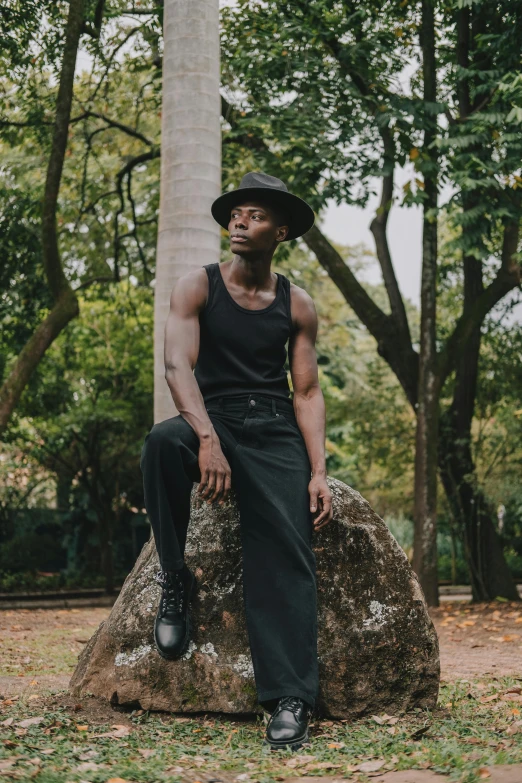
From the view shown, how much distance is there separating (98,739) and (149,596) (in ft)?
3.08

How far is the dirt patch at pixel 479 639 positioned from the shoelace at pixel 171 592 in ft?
9.82

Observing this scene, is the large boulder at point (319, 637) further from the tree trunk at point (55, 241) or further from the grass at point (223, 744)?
the tree trunk at point (55, 241)

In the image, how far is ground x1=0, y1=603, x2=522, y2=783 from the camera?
3.71 meters

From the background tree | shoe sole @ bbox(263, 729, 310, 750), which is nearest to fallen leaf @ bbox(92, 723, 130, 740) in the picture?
shoe sole @ bbox(263, 729, 310, 750)

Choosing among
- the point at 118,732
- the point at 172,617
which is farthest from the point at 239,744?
the point at 172,617

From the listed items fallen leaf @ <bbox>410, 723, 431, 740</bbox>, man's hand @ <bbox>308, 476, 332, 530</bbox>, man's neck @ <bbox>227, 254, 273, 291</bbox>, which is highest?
man's neck @ <bbox>227, 254, 273, 291</bbox>

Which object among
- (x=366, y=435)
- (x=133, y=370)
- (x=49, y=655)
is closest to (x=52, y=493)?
(x=133, y=370)

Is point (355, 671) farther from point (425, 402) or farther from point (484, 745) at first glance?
point (425, 402)

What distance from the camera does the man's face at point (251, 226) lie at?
495cm

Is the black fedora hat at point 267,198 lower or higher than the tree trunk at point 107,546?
higher

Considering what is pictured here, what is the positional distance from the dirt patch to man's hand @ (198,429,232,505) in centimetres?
339

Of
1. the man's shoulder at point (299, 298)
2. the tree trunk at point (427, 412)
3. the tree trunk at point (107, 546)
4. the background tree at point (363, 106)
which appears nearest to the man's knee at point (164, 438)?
the man's shoulder at point (299, 298)

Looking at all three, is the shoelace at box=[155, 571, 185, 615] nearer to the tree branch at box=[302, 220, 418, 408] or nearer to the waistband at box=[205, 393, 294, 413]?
the waistband at box=[205, 393, 294, 413]

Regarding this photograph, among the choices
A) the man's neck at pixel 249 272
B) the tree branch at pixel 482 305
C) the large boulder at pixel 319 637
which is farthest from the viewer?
the tree branch at pixel 482 305
